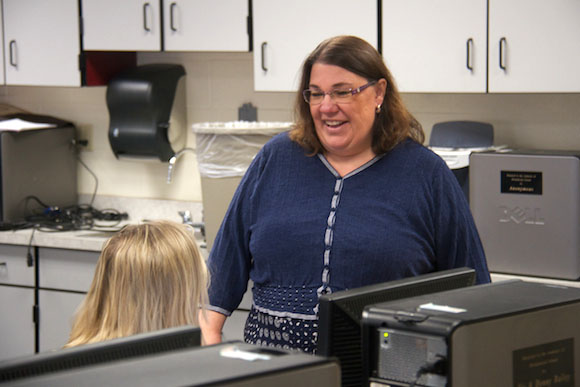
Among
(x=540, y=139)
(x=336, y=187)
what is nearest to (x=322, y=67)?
(x=336, y=187)

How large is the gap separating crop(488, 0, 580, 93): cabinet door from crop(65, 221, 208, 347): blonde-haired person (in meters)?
1.58

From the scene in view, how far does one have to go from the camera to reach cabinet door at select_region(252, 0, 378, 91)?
295 cm

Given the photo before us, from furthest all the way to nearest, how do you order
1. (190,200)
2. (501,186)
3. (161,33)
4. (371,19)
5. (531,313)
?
1. (190,200)
2. (161,33)
3. (371,19)
4. (501,186)
5. (531,313)

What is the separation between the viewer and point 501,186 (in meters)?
2.66

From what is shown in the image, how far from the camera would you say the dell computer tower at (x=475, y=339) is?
1.05 metres

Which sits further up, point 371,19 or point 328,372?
point 371,19

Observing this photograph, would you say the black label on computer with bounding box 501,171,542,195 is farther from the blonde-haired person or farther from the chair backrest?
the blonde-haired person

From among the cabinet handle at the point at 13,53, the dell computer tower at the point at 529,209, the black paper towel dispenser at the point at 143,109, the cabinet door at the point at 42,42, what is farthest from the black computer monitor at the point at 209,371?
the cabinet handle at the point at 13,53

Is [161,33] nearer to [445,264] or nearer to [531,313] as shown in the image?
[445,264]

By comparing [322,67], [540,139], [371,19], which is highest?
[371,19]

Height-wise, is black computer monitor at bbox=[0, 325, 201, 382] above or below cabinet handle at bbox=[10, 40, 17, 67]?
below

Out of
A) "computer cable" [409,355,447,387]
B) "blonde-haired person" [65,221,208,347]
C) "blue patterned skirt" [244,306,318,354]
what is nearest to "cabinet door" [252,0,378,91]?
Result: "blue patterned skirt" [244,306,318,354]

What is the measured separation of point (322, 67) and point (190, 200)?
77.0 inches

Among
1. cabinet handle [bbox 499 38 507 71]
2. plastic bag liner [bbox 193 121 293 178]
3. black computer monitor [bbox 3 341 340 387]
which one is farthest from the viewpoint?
plastic bag liner [bbox 193 121 293 178]
